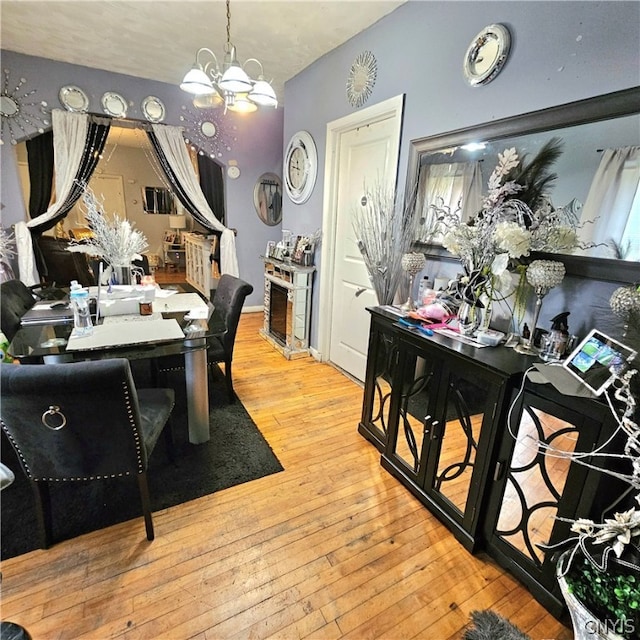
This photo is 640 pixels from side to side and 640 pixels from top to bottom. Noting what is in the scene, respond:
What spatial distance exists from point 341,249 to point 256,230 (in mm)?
2218

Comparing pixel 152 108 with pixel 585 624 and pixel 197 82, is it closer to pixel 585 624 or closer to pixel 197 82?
pixel 197 82

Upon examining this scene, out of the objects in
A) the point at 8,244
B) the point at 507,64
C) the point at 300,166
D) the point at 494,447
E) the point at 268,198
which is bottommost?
the point at 494,447

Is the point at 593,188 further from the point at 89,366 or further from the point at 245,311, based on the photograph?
the point at 245,311

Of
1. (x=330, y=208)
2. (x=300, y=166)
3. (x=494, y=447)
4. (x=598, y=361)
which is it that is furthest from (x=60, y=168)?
(x=598, y=361)

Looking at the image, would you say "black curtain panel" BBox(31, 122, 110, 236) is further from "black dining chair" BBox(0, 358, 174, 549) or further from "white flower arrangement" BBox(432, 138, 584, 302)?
"white flower arrangement" BBox(432, 138, 584, 302)

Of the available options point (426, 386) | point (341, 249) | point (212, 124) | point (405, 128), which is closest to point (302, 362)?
point (341, 249)

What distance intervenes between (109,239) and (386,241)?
1.94 m

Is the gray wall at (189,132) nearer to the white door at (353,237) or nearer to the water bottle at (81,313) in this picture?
the white door at (353,237)

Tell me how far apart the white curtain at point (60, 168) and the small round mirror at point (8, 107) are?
0.32 meters

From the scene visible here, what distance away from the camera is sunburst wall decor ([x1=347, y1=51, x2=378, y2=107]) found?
2.56 meters

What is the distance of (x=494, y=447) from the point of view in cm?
144

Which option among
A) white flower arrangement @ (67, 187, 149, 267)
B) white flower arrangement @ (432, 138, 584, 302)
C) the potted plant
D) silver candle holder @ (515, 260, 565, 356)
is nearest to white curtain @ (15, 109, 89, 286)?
white flower arrangement @ (67, 187, 149, 267)

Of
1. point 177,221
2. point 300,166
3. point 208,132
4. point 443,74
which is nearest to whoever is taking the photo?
point 443,74

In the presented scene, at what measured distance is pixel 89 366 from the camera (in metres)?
1.21
